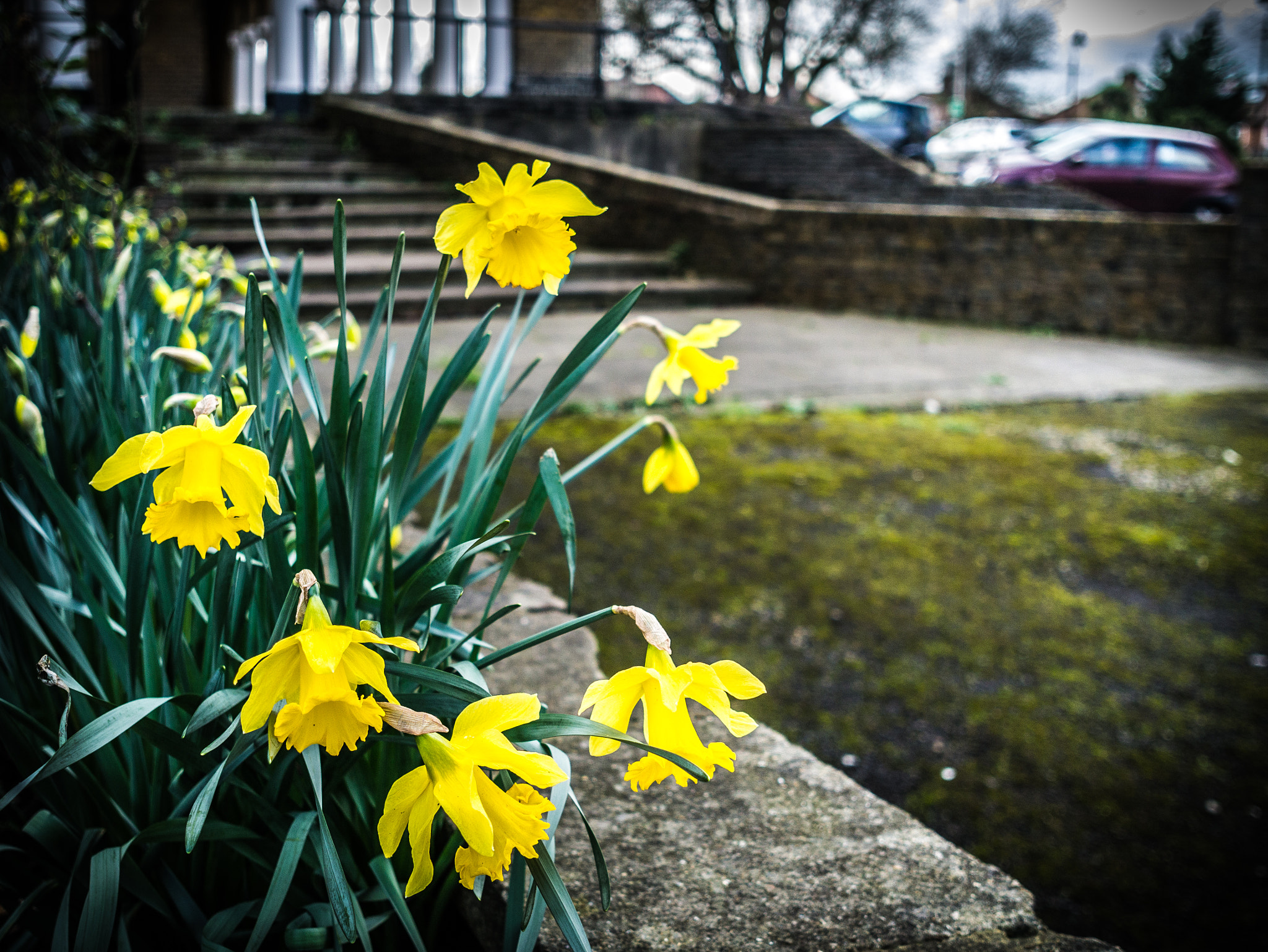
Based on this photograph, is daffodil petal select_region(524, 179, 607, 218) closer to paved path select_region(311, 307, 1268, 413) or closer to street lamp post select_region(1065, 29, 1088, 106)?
paved path select_region(311, 307, 1268, 413)

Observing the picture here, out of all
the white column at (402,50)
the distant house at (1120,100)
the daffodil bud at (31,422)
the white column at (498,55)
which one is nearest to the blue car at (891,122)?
the white column at (498,55)

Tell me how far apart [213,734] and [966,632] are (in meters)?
→ 2.17

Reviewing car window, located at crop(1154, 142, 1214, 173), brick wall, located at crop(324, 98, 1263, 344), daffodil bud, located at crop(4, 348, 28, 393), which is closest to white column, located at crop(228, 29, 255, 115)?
brick wall, located at crop(324, 98, 1263, 344)

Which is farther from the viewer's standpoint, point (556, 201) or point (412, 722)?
point (556, 201)

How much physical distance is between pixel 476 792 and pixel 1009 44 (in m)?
47.0

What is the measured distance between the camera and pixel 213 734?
0.98 meters

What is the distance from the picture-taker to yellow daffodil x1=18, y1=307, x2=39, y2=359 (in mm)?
1369

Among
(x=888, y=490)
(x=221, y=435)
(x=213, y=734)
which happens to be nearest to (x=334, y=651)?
(x=221, y=435)

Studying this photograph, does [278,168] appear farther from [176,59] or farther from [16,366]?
[176,59]

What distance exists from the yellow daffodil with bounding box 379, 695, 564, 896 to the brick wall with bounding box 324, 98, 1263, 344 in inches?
315

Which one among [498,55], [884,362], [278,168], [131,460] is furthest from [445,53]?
[131,460]

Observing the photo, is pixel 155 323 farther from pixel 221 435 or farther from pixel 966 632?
pixel 966 632

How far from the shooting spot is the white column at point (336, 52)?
1528 cm

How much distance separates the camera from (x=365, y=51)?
1577 centimetres
